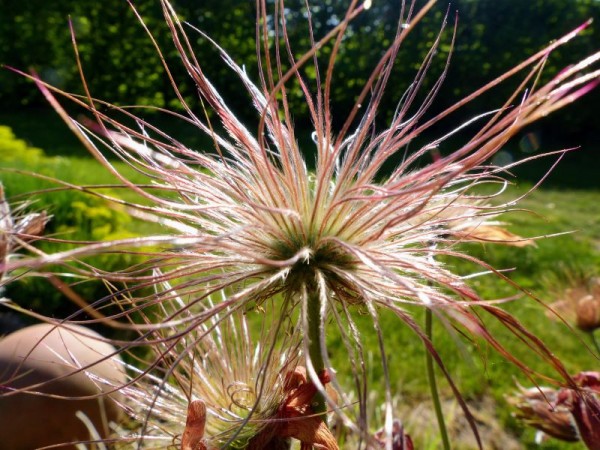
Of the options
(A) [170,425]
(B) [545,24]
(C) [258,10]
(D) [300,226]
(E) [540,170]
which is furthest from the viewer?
(B) [545,24]

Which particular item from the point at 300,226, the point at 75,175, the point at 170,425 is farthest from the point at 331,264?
the point at 75,175

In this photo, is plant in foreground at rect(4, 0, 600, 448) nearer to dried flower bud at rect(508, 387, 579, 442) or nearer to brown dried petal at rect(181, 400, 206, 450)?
brown dried petal at rect(181, 400, 206, 450)

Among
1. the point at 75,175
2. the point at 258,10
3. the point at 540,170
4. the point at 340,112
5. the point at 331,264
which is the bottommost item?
the point at 331,264

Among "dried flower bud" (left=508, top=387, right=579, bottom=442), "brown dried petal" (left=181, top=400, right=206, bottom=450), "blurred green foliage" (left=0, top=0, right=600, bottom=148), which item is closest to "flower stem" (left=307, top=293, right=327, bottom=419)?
"brown dried petal" (left=181, top=400, right=206, bottom=450)

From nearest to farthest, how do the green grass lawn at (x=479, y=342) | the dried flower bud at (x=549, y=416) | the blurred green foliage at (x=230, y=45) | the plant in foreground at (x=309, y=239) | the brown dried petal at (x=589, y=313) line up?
1. the plant in foreground at (x=309, y=239)
2. the dried flower bud at (x=549, y=416)
3. the brown dried petal at (x=589, y=313)
4. the green grass lawn at (x=479, y=342)
5. the blurred green foliage at (x=230, y=45)

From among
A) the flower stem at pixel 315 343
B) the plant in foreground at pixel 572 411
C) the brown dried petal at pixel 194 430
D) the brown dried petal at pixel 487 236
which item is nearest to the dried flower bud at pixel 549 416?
the plant in foreground at pixel 572 411

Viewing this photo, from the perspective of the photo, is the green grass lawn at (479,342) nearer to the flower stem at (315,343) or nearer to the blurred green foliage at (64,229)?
the blurred green foliage at (64,229)

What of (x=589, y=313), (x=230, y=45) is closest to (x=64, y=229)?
(x=589, y=313)

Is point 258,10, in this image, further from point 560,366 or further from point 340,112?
point 340,112
